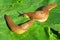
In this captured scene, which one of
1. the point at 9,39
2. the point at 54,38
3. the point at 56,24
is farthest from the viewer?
the point at 54,38

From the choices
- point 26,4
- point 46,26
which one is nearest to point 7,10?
point 26,4

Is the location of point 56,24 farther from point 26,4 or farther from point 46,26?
point 26,4

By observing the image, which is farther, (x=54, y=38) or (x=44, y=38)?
(x=54, y=38)

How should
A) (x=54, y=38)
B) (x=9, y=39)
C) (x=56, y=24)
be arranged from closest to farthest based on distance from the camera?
(x=9, y=39)
(x=56, y=24)
(x=54, y=38)

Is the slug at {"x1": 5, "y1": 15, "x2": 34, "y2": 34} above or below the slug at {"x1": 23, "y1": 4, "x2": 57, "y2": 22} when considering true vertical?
below

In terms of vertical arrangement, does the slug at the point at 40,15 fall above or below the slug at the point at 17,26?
above

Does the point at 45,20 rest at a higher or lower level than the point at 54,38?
higher

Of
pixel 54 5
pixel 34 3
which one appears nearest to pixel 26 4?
pixel 34 3
